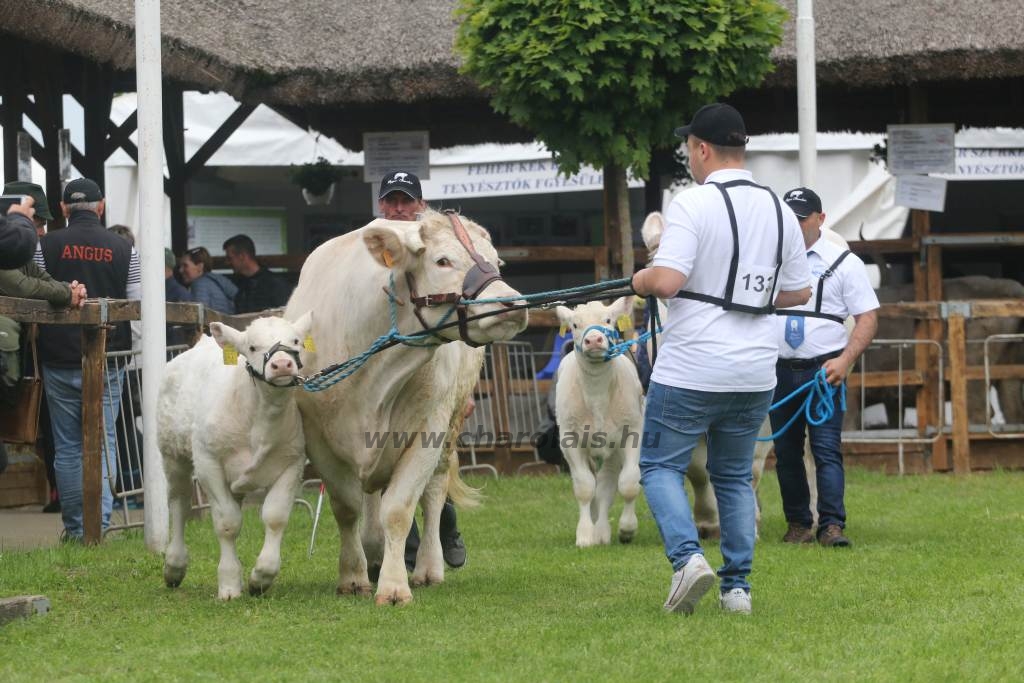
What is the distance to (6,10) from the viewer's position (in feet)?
41.8

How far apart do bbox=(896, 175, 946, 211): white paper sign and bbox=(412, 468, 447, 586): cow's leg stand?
29.0 feet

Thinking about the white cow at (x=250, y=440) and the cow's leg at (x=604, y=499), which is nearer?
the white cow at (x=250, y=440)

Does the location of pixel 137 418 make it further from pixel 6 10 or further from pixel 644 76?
pixel 644 76

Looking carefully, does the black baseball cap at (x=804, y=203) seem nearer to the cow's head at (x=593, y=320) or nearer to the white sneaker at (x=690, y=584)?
the cow's head at (x=593, y=320)

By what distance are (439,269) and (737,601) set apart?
197 cm

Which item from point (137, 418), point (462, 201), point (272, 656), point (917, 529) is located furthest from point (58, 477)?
point (462, 201)

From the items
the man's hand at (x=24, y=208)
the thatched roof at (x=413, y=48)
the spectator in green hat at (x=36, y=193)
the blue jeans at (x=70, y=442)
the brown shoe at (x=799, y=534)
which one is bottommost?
the brown shoe at (x=799, y=534)

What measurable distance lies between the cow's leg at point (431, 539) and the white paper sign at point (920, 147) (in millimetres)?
9148

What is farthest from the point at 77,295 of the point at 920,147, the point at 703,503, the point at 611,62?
the point at 920,147

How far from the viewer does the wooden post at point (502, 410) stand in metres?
15.5

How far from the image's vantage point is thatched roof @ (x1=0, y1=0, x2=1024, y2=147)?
15750 mm

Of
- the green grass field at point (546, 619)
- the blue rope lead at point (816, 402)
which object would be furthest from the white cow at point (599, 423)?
the blue rope lead at point (816, 402)

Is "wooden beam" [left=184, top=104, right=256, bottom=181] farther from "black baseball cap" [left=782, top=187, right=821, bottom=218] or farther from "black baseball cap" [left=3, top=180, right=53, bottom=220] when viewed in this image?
"black baseball cap" [left=782, top=187, right=821, bottom=218]

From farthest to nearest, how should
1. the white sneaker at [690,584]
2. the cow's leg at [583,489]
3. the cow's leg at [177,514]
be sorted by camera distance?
the cow's leg at [583,489] < the cow's leg at [177,514] < the white sneaker at [690,584]
